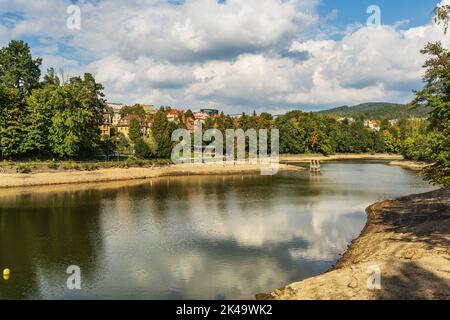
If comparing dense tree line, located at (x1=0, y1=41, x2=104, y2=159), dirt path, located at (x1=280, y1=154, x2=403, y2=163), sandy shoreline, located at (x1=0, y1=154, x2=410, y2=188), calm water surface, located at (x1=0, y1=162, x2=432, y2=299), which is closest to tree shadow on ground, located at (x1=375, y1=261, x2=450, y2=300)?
calm water surface, located at (x1=0, y1=162, x2=432, y2=299)

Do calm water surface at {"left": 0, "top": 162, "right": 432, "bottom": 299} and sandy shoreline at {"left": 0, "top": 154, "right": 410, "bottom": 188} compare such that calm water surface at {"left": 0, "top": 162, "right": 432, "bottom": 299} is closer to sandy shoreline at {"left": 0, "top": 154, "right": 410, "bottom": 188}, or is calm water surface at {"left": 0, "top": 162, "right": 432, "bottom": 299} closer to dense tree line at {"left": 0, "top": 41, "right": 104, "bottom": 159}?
sandy shoreline at {"left": 0, "top": 154, "right": 410, "bottom": 188}

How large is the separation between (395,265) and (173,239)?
18.9 metres

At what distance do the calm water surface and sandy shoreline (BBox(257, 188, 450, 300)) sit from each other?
2.67m

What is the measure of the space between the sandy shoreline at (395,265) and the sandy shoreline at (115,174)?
182 ft

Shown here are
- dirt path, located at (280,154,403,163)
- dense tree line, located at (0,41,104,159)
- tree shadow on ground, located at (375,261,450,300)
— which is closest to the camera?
tree shadow on ground, located at (375,261,450,300)

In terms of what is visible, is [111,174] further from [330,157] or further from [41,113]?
[330,157]

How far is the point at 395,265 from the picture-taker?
19.1 m

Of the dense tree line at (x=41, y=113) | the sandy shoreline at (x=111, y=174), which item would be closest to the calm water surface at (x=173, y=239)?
the sandy shoreline at (x=111, y=174)

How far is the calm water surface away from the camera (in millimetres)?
22828

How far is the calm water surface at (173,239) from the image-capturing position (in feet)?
74.9

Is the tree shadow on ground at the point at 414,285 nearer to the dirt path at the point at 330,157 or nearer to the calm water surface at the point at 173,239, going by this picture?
the calm water surface at the point at 173,239
